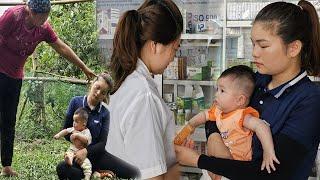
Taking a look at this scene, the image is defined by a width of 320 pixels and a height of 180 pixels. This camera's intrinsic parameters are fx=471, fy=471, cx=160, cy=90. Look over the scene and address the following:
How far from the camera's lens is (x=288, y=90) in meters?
1.51

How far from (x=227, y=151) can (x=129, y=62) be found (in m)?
0.45

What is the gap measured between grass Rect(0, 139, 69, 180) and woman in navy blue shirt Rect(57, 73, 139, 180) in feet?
0.19

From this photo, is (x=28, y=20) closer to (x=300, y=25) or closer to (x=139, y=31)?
(x=139, y=31)

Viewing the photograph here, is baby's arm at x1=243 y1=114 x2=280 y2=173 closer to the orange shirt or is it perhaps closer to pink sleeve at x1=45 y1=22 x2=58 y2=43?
the orange shirt

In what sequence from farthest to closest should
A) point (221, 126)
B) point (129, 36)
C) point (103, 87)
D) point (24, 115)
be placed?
1. point (24, 115)
2. point (103, 87)
3. point (221, 126)
4. point (129, 36)

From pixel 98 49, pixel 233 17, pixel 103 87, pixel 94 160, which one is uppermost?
pixel 233 17

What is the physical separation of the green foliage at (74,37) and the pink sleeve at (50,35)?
18 mm

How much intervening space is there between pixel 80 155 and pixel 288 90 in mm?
1303

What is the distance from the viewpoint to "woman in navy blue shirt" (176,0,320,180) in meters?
1.45

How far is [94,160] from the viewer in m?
2.43

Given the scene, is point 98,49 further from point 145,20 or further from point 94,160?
point 145,20

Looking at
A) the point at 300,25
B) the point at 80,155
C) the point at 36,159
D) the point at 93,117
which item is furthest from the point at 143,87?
the point at 36,159

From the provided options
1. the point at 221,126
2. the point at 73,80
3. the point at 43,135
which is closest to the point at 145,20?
the point at 221,126

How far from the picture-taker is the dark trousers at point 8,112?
2471 mm
